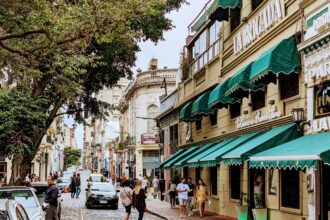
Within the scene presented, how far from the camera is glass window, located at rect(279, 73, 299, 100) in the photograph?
1511 centimetres

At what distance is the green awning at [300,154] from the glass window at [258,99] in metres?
4.83

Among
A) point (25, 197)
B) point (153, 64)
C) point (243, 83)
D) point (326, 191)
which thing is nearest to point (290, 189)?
point (326, 191)

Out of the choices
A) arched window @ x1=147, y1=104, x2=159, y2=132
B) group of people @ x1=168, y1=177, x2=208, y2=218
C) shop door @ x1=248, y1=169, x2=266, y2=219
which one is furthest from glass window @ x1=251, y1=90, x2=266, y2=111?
arched window @ x1=147, y1=104, x2=159, y2=132

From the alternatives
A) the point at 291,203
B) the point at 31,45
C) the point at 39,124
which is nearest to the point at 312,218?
the point at 291,203

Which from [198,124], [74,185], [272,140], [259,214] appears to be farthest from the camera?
[74,185]

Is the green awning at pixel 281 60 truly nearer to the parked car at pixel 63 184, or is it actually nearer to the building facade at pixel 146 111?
the parked car at pixel 63 184

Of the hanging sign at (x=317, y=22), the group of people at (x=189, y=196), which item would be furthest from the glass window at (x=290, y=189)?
the group of people at (x=189, y=196)

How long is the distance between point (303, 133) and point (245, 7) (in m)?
7.92

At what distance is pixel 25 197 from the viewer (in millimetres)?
14898

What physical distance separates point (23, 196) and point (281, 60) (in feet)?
25.8

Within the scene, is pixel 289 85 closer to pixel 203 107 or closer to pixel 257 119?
pixel 257 119

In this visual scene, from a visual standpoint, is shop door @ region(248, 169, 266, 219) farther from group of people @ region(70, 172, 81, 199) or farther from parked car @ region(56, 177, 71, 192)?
parked car @ region(56, 177, 71, 192)

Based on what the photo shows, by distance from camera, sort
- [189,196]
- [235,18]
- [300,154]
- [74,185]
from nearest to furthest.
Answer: [300,154] → [235,18] → [189,196] → [74,185]

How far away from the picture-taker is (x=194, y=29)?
30688mm
